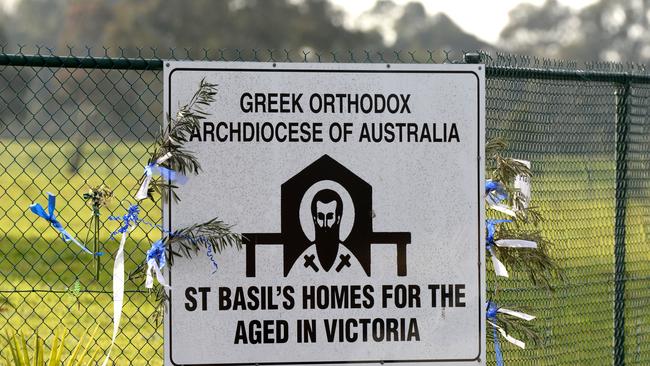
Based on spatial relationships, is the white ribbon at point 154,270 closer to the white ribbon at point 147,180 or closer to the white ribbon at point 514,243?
the white ribbon at point 147,180

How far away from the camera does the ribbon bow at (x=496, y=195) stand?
15.7 feet

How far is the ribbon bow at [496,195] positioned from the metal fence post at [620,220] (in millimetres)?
1587

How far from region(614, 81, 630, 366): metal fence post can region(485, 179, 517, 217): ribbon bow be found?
159 centimetres

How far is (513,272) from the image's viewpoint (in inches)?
211

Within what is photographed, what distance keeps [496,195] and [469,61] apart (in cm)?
61

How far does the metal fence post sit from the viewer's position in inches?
243

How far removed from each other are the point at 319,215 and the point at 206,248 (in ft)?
1.53

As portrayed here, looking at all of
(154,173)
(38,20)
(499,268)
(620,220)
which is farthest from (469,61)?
(38,20)

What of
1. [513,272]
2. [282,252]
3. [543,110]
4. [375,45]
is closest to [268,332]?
[282,252]

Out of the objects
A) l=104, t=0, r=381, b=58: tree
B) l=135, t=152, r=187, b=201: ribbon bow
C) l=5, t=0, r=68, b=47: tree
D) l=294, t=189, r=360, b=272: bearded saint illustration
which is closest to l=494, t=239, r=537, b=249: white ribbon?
l=294, t=189, r=360, b=272: bearded saint illustration

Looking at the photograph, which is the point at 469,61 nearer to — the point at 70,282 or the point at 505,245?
the point at 505,245

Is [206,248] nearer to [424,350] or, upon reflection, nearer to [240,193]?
[240,193]

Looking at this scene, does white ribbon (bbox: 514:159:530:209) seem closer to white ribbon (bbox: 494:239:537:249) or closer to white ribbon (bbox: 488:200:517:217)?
white ribbon (bbox: 488:200:517:217)

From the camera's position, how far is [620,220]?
20.5 ft
